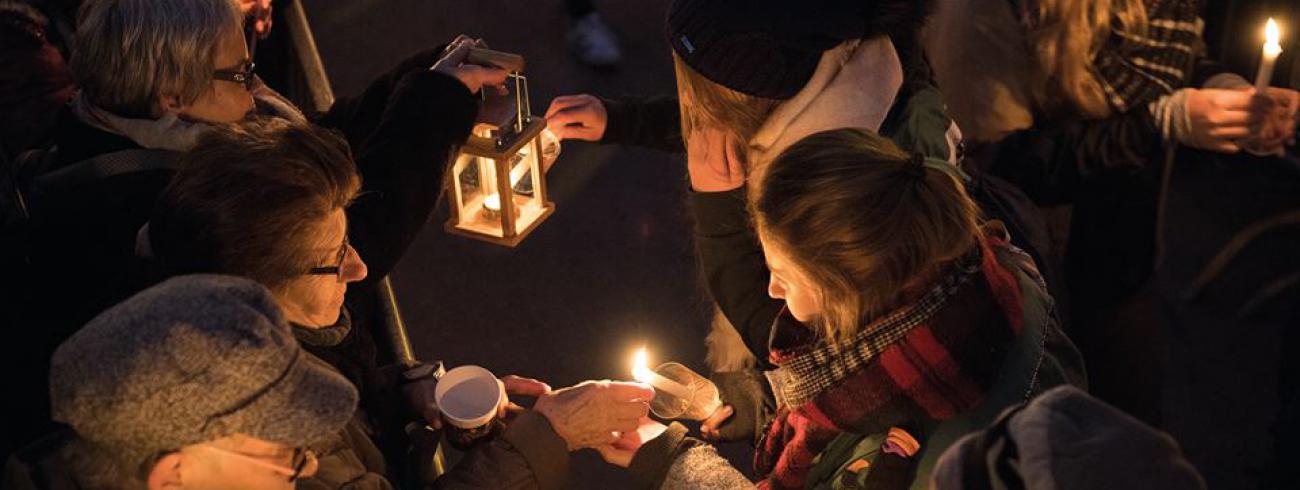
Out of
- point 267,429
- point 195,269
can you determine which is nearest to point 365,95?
point 195,269

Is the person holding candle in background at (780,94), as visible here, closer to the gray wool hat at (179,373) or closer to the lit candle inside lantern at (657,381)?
the lit candle inside lantern at (657,381)

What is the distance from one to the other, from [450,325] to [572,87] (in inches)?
70.9

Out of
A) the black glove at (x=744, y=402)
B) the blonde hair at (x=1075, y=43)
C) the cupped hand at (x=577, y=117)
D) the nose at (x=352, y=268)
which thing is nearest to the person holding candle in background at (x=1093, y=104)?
the blonde hair at (x=1075, y=43)

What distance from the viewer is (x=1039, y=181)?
3.02 m

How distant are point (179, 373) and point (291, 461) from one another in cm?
31

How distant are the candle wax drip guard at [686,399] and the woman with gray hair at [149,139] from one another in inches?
27.9

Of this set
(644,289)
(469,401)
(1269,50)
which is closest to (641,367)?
(469,401)

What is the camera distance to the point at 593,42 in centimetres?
621

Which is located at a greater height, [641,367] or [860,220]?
[860,220]

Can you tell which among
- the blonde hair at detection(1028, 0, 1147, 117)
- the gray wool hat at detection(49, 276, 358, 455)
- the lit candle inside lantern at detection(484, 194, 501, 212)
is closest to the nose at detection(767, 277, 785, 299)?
the lit candle inside lantern at detection(484, 194, 501, 212)

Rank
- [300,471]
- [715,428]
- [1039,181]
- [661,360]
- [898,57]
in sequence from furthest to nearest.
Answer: [661,360] < [1039,181] < [715,428] < [898,57] < [300,471]

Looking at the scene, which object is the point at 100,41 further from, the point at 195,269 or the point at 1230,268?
the point at 1230,268

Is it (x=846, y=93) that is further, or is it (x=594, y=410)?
(x=594, y=410)

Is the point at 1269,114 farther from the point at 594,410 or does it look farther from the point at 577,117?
the point at 594,410
